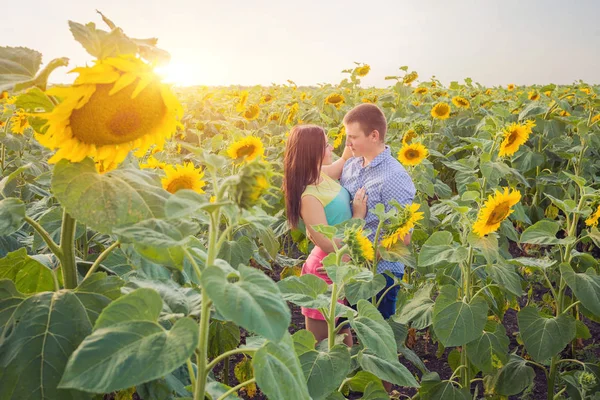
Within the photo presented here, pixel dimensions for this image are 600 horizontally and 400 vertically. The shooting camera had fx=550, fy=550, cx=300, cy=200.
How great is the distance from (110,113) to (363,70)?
7.26m

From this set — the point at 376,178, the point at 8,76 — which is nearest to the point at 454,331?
the point at 376,178

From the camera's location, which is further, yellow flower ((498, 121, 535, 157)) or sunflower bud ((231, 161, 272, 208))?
yellow flower ((498, 121, 535, 157))

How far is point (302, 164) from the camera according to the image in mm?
3322

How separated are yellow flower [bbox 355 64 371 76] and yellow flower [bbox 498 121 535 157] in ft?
15.0

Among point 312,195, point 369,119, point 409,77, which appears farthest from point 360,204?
point 409,77

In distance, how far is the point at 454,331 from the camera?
2350 millimetres

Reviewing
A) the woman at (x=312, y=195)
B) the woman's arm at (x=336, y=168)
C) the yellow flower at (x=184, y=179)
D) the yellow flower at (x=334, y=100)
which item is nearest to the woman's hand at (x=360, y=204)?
the woman at (x=312, y=195)

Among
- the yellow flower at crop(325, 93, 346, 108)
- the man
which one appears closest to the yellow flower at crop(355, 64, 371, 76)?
the yellow flower at crop(325, 93, 346, 108)

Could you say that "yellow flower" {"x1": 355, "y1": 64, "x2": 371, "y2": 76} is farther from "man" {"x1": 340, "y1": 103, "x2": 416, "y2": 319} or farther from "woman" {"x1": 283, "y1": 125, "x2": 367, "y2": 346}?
"woman" {"x1": 283, "y1": 125, "x2": 367, "y2": 346}

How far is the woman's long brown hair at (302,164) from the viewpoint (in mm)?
3324

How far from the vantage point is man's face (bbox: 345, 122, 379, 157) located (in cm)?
353

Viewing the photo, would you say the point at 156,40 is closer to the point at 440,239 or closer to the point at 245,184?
the point at 245,184

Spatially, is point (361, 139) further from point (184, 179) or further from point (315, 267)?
point (184, 179)

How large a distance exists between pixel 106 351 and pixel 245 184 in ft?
1.00
